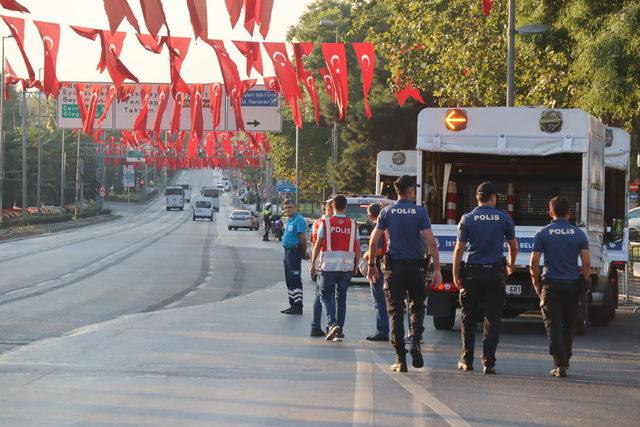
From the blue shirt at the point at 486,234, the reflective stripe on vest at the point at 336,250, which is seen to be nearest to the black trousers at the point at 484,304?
the blue shirt at the point at 486,234

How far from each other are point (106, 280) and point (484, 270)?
17951 mm

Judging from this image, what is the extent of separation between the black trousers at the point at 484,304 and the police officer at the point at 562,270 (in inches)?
15.9

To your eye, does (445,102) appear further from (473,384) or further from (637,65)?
(473,384)

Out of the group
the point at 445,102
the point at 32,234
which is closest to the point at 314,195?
the point at 32,234

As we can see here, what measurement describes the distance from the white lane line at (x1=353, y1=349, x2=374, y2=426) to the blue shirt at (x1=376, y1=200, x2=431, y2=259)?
45.4 inches

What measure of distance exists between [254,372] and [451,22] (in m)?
24.1

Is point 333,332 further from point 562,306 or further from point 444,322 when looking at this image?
point 562,306

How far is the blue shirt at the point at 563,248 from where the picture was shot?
42.3 feet

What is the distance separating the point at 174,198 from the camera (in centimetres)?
14638

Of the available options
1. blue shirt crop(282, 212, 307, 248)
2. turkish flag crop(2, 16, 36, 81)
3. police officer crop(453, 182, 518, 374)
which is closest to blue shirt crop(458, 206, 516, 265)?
police officer crop(453, 182, 518, 374)

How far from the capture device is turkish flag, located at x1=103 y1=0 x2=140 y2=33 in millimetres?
14883

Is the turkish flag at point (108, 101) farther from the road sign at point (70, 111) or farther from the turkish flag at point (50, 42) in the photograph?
the turkish flag at point (50, 42)

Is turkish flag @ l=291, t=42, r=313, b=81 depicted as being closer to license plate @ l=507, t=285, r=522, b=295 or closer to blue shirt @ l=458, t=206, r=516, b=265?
license plate @ l=507, t=285, r=522, b=295

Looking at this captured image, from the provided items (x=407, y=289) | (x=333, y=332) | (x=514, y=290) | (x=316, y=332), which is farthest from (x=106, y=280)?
(x=407, y=289)
